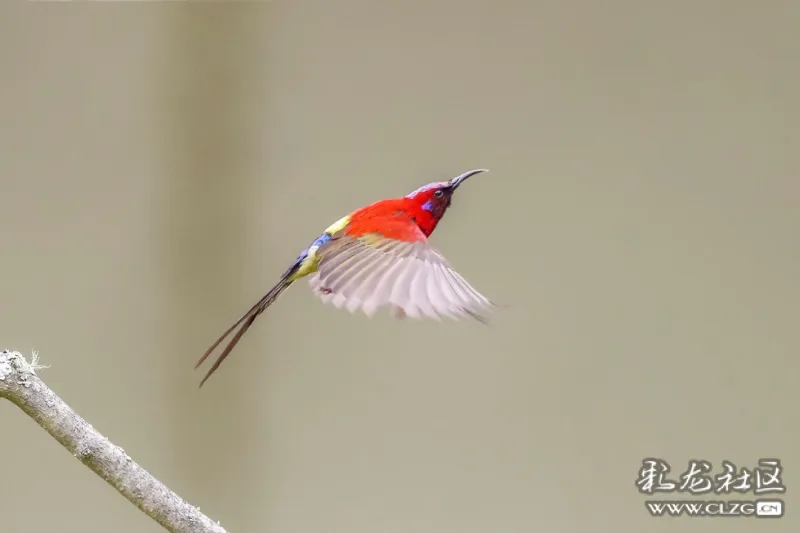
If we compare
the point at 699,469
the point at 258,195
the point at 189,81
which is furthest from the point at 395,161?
the point at 699,469

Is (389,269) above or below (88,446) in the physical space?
above

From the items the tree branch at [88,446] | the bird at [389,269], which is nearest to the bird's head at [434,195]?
the bird at [389,269]

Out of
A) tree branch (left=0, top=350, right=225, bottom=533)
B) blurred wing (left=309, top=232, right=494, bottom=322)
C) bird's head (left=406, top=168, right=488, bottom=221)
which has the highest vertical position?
bird's head (left=406, top=168, right=488, bottom=221)

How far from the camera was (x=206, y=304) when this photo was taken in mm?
1145

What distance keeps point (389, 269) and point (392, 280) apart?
0.07ft

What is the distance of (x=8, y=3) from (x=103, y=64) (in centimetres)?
14

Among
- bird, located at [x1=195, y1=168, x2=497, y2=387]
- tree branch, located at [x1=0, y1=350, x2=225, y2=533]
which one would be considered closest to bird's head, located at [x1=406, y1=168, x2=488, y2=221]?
bird, located at [x1=195, y1=168, x2=497, y2=387]

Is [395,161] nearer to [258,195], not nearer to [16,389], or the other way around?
[258,195]

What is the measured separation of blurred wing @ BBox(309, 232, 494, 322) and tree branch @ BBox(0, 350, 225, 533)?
0.58 feet

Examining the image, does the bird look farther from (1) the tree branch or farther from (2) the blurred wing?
(1) the tree branch

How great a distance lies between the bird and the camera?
0.55 metres

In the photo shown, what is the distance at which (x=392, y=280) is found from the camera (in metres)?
0.58

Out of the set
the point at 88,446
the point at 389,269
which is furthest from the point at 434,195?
the point at 88,446

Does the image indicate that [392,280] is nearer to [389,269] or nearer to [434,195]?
[389,269]
